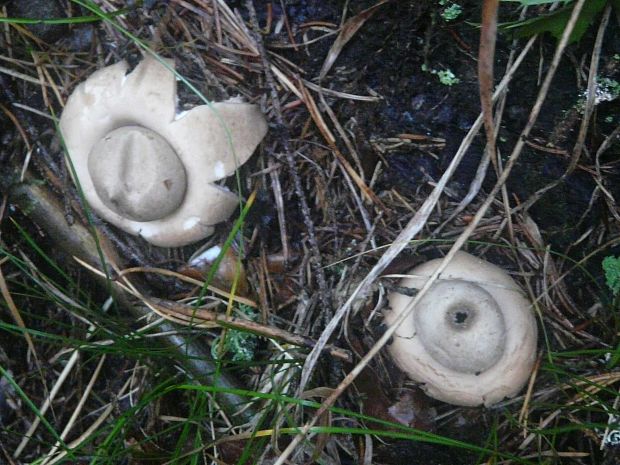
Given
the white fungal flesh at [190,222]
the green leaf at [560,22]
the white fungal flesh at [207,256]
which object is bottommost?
the white fungal flesh at [207,256]

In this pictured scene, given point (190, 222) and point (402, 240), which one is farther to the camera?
point (190, 222)

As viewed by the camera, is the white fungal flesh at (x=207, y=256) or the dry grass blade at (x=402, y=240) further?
the white fungal flesh at (x=207, y=256)

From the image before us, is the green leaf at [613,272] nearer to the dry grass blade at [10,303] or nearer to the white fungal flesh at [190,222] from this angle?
the white fungal flesh at [190,222]

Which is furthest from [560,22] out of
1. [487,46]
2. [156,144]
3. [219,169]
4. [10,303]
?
[10,303]

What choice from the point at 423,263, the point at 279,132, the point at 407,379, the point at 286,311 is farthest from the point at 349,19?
the point at 407,379

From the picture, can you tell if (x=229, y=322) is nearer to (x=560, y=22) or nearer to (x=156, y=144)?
(x=156, y=144)

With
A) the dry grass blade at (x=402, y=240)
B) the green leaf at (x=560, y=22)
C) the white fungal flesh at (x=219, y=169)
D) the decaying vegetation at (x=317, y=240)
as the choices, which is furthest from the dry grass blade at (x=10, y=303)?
the green leaf at (x=560, y=22)
